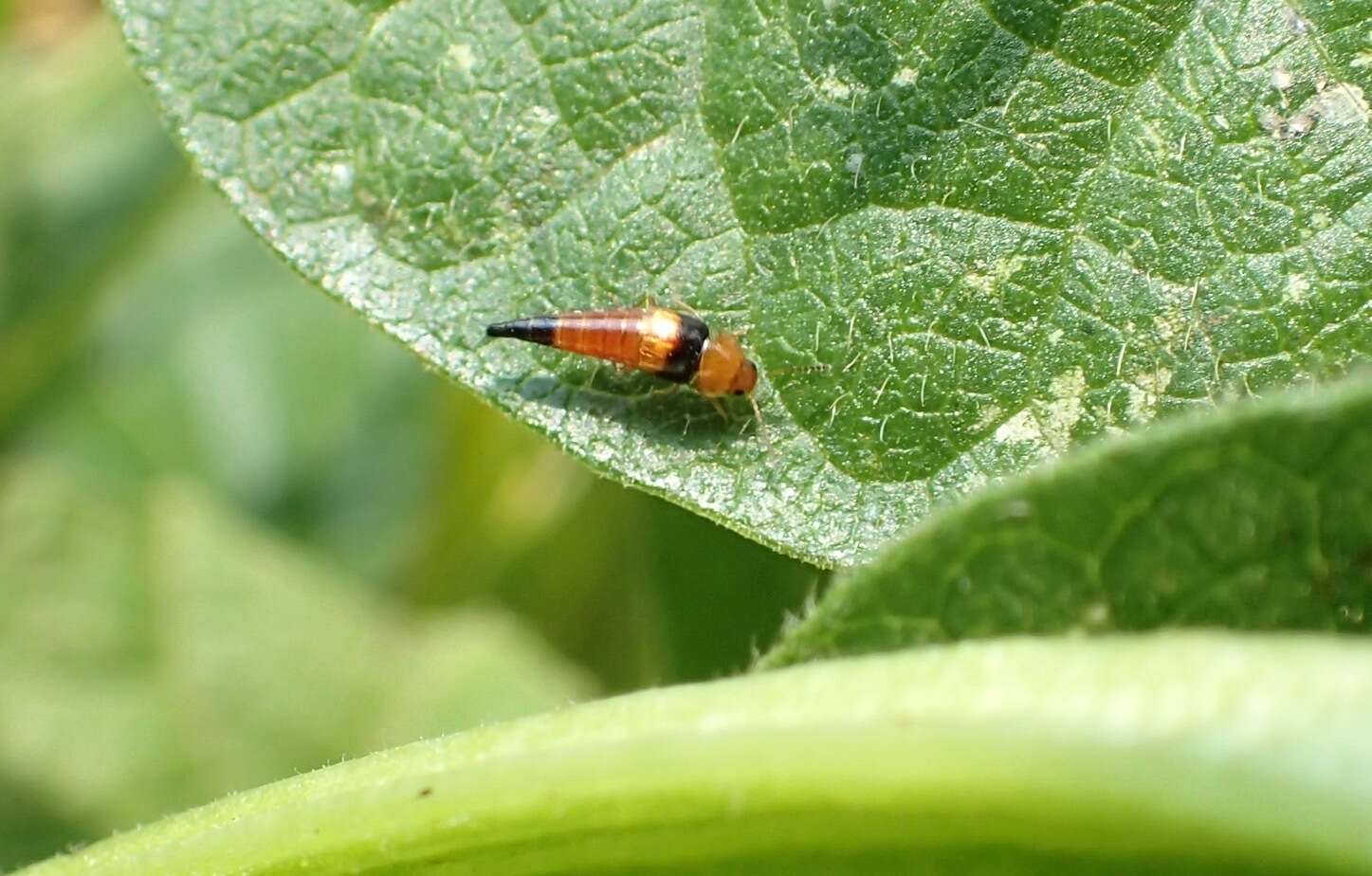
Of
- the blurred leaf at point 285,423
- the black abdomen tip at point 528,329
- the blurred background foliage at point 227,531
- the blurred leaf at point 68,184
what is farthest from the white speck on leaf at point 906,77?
the blurred leaf at point 68,184

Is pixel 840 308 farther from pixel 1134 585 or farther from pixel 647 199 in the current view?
pixel 1134 585

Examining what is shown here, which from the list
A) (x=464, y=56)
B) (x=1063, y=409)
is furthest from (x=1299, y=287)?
(x=464, y=56)

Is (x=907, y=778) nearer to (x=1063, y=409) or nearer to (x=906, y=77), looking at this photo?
(x=1063, y=409)

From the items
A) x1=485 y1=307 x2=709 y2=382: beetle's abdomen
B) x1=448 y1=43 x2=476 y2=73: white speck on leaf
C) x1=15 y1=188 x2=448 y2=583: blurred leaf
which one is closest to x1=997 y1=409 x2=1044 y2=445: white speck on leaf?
x1=485 y1=307 x2=709 y2=382: beetle's abdomen

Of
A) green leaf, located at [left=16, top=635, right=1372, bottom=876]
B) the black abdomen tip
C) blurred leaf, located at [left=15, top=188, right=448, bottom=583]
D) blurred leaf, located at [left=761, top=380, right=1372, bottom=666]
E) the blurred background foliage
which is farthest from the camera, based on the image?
blurred leaf, located at [left=15, top=188, right=448, bottom=583]

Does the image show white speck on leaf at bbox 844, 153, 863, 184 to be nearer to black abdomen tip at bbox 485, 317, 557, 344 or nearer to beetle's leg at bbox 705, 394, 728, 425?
beetle's leg at bbox 705, 394, 728, 425

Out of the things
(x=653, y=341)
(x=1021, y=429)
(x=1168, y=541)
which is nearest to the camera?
(x=1168, y=541)

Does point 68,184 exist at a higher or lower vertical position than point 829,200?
lower
